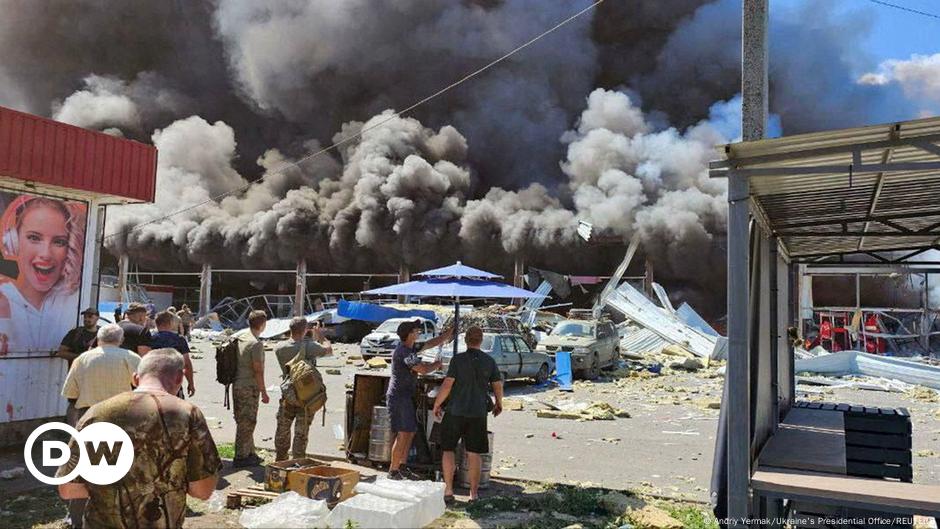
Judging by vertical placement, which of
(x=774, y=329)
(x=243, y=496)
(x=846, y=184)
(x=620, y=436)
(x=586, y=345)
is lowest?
(x=620, y=436)

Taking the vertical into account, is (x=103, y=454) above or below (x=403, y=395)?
above

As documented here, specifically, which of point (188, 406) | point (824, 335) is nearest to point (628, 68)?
point (824, 335)

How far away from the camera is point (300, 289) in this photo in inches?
1292

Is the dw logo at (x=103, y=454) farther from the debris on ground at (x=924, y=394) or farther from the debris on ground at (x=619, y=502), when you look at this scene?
the debris on ground at (x=924, y=394)

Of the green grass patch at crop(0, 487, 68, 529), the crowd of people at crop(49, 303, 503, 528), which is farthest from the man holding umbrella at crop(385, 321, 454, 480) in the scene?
the green grass patch at crop(0, 487, 68, 529)

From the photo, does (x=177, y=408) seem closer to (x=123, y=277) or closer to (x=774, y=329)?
(x=774, y=329)

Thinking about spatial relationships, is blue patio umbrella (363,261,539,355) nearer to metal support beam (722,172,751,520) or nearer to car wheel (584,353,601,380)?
metal support beam (722,172,751,520)

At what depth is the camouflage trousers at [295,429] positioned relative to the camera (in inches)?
263

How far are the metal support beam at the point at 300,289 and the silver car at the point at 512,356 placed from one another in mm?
17897

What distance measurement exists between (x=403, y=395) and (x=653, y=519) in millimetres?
2477

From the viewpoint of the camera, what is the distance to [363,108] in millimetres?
44031

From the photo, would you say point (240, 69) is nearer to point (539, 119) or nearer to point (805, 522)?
point (539, 119)

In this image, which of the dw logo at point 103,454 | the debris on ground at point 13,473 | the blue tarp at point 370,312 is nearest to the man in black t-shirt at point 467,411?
the dw logo at point 103,454

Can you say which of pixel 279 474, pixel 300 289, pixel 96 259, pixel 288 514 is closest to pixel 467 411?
pixel 279 474
